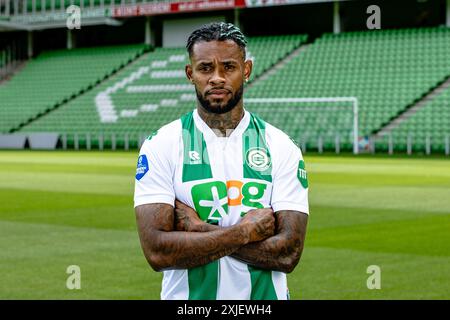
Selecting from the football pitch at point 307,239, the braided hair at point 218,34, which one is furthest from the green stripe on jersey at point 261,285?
the football pitch at point 307,239

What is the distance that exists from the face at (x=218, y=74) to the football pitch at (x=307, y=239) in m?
4.67

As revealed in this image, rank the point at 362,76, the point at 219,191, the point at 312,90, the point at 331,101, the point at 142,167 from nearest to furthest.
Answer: the point at 219,191, the point at 142,167, the point at 331,101, the point at 362,76, the point at 312,90

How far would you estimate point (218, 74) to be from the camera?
3.49 meters

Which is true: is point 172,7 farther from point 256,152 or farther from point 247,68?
point 256,152

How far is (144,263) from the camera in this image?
32.2ft

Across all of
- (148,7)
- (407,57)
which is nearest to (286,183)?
(407,57)

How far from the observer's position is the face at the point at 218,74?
3.48 meters

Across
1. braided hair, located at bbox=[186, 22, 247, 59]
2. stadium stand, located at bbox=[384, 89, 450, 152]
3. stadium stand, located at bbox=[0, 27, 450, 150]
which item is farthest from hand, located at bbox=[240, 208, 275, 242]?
stadium stand, located at bbox=[0, 27, 450, 150]

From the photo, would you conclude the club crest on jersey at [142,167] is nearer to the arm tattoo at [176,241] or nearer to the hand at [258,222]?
the arm tattoo at [176,241]

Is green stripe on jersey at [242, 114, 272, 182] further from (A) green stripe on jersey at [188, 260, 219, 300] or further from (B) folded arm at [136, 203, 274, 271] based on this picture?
(A) green stripe on jersey at [188, 260, 219, 300]

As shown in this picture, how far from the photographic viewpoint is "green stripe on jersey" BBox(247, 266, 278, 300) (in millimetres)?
3521

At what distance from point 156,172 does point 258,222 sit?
48cm

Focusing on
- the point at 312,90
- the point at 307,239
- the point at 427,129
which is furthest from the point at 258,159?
the point at 312,90

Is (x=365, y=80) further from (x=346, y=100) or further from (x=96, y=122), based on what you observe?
(x=96, y=122)
